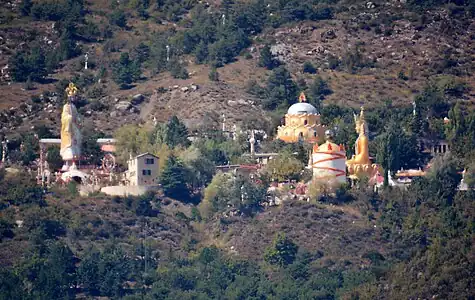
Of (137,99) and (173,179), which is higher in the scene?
(137,99)

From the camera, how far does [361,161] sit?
154 meters

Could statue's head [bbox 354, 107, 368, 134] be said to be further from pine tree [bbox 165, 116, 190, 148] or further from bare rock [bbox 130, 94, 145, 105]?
bare rock [bbox 130, 94, 145, 105]

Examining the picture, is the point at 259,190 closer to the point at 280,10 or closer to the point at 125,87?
the point at 125,87

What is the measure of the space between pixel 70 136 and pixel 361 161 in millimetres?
15907

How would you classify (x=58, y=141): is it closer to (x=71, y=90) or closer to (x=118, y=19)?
(x=71, y=90)

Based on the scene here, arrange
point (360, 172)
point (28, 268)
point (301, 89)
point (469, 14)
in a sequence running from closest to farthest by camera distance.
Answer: point (28, 268) < point (360, 172) < point (301, 89) < point (469, 14)

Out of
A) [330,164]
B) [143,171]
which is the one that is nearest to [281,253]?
[330,164]

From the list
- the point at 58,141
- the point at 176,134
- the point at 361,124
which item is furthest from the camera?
the point at 58,141

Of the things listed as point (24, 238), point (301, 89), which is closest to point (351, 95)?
point (301, 89)

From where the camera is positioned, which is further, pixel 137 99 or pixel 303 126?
pixel 137 99

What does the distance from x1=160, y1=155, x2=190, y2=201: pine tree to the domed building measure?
32.5ft

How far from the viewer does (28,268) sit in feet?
464

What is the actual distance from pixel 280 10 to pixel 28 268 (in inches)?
1821

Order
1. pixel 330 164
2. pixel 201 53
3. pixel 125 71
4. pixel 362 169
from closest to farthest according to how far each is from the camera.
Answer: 1. pixel 330 164
2. pixel 362 169
3. pixel 125 71
4. pixel 201 53
